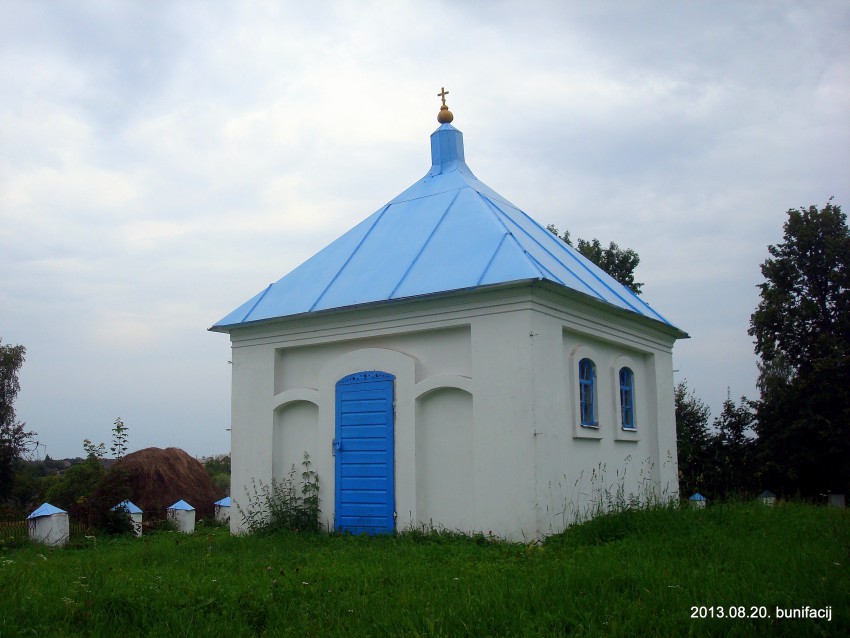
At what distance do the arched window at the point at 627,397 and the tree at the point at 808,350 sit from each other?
11580 millimetres

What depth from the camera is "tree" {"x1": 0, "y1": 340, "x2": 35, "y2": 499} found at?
25.4 m

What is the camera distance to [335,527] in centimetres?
1145

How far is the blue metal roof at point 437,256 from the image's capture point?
10.9 m

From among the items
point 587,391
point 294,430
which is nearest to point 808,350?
point 587,391

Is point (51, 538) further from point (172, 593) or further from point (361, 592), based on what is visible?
point (361, 592)

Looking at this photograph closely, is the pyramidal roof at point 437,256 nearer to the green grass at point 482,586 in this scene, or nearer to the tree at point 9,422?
the green grass at point 482,586

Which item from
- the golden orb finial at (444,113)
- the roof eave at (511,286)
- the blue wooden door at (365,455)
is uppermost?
the golden orb finial at (444,113)

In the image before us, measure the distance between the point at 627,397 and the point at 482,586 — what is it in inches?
276

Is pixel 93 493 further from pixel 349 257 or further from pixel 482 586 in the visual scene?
pixel 482 586

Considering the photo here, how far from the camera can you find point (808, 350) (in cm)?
2361

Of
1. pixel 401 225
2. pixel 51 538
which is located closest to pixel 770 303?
pixel 401 225

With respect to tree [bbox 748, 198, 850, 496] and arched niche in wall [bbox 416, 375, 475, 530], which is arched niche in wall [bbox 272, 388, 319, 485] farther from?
tree [bbox 748, 198, 850, 496]

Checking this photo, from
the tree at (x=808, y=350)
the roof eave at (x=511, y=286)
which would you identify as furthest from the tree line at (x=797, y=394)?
the roof eave at (x=511, y=286)

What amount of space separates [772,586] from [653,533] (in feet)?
8.54
